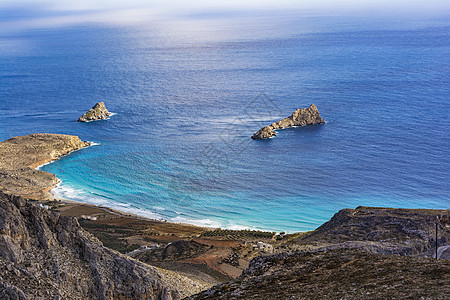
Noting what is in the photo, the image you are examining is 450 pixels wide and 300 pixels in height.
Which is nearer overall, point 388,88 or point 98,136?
point 98,136

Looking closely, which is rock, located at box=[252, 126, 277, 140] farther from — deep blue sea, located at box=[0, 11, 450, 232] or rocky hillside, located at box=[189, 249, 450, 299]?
rocky hillside, located at box=[189, 249, 450, 299]

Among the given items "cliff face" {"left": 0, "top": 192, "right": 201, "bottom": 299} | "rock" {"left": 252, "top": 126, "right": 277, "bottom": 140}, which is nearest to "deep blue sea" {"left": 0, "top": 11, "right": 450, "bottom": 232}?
"rock" {"left": 252, "top": 126, "right": 277, "bottom": 140}

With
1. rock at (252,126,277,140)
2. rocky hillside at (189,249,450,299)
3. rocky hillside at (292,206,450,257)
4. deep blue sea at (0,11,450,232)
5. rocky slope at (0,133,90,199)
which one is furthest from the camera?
rock at (252,126,277,140)

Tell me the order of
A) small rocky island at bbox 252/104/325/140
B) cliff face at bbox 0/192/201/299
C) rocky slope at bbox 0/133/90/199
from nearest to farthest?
cliff face at bbox 0/192/201/299
rocky slope at bbox 0/133/90/199
small rocky island at bbox 252/104/325/140

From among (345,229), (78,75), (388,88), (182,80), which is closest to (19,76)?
(78,75)

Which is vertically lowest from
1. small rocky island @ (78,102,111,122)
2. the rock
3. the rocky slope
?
the rocky slope

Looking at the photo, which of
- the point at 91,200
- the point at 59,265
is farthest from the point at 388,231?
the point at 91,200

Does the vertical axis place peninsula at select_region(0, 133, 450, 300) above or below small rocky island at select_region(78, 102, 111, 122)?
below

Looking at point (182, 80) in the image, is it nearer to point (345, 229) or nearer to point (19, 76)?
point (19, 76)
